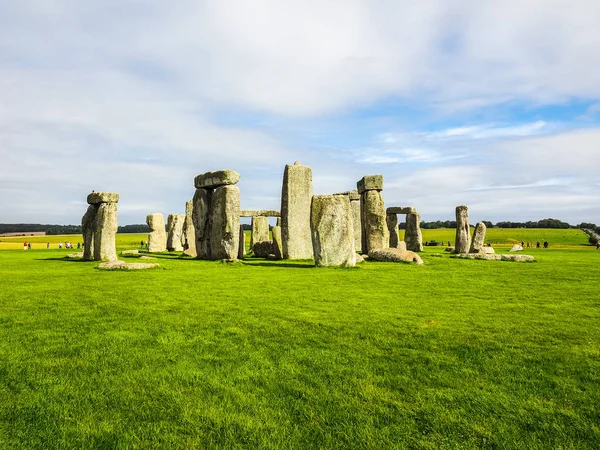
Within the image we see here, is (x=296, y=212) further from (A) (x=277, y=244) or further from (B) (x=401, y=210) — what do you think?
(B) (x=401, y=210)

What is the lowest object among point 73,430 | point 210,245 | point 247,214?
point 73,430

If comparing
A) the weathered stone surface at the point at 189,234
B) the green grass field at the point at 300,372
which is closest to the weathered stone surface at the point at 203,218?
the weathered stone surface at the point at 189,234

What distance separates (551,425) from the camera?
2.79m

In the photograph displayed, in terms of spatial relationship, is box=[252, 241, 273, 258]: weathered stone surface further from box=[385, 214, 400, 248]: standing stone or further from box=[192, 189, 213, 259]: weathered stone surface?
box=[385, 214, 400, 248]: standing stone

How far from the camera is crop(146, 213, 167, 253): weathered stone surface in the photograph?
2383 centimetres

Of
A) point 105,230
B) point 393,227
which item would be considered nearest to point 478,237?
point 393,227

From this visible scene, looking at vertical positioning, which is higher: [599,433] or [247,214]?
[247,214]

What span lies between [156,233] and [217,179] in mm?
10055

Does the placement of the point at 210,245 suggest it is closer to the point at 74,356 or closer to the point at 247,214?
the point at 247,214

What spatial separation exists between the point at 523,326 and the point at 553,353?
112 cm

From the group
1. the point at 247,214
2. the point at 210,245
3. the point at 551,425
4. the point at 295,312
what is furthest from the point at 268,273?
the point at 247,214

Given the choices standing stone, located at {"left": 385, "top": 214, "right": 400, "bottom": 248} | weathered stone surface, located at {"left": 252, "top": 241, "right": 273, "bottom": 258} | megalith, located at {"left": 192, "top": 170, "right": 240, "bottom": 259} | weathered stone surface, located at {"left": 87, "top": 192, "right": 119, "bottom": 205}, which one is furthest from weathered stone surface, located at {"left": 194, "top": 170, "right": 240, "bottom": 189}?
standing stone, located at {"left": 385, "top": 214, "right": 400, "bottom": 248}

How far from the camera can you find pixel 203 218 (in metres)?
16.9

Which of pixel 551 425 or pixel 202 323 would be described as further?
pixel 202 323
